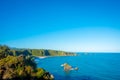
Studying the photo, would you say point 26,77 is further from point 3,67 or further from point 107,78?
point 107,78

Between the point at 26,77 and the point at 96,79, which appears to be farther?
the point at 96,79

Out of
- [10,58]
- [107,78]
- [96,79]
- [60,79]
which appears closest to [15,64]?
[10,58]

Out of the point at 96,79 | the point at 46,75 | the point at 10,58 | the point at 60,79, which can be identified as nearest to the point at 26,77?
the point at 46,75

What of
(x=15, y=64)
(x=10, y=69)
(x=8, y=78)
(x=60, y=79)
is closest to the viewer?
(x=8, y=78)

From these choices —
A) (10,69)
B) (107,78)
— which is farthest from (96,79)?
(10,69)

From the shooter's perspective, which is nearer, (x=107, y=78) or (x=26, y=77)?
(x=26, y=77)

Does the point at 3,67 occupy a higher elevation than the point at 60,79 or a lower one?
higher

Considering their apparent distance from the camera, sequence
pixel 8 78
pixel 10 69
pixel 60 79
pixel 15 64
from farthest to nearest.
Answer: pixel 60 79 < pixel 15 64 < pixel 10 69 < pixel 8 78

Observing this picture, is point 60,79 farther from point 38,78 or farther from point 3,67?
point 3,67

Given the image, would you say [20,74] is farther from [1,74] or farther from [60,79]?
[60,79]
